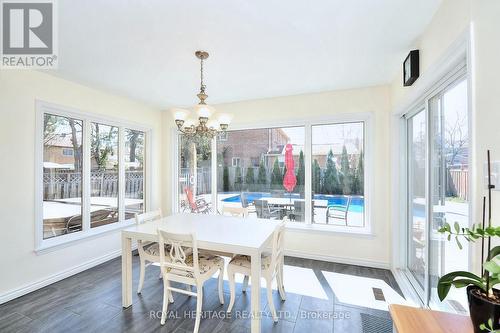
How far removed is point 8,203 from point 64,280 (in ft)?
3.86

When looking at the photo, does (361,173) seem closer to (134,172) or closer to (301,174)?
(301,174)

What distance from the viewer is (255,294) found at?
6.04 ft

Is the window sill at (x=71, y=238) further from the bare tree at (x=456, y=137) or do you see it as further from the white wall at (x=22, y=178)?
the bare tree at (x=456, y=137)

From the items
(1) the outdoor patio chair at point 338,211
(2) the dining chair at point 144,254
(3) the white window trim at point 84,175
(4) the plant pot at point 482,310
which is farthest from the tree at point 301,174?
(4) the plant pot at point 482,310

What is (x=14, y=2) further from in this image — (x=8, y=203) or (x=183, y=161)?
(x=183, y=161)

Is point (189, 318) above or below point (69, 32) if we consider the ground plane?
below

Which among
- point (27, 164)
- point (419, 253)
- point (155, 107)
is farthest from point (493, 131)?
point (155, 107)

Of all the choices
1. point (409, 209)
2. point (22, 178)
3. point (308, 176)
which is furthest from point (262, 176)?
point (22, 178)

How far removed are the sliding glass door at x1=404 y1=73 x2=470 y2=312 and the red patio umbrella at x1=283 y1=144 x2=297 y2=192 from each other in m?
1.60

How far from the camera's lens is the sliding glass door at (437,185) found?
5.37 ft

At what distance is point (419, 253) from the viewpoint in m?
2.54

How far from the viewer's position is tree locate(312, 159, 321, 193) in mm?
3668

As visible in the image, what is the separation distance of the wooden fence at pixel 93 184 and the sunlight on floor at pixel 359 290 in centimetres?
349

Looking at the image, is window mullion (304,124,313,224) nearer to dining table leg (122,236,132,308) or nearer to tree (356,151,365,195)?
tree (356,151,365,195)
